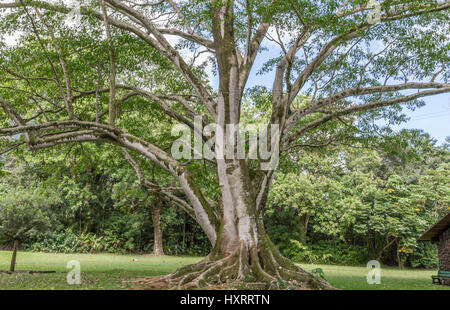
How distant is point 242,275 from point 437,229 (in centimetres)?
821

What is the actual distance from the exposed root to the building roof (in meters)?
6.16

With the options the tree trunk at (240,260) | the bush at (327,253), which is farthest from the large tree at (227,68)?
the bush at (327,253)

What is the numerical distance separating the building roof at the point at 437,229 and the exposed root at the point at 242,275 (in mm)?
6159

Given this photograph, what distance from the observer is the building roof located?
446 inches

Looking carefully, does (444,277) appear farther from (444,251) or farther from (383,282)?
(383,282)

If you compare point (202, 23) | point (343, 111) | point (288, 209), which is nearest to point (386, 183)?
point (288, 209)

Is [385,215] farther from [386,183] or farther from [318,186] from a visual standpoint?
[318,186]

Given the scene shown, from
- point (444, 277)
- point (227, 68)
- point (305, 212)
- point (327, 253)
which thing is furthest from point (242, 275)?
point (327, 253)

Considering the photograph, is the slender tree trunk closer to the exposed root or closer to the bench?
the bench

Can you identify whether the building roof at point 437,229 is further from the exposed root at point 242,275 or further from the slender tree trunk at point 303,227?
the slender tree trunk at point 303,227

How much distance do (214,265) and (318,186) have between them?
14148 mm

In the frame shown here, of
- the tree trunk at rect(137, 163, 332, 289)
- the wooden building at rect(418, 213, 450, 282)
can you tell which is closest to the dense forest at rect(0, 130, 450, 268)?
the wooden building at rect(418, 213, 450, 282)

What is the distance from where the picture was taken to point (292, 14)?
25.3 ft

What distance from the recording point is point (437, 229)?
11844mm
